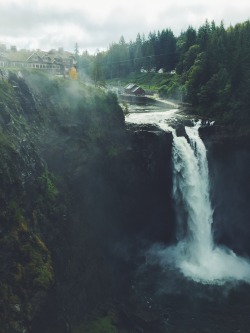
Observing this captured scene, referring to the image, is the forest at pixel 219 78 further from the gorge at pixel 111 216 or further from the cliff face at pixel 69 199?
the cliff face at pixel 69 199

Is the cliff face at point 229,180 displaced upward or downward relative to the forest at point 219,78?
downward

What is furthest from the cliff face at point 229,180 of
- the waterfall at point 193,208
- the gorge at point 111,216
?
the waterfall at point 193,208

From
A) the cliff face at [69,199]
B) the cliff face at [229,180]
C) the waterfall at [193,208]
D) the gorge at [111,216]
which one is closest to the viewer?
the cliff face at [69,199]

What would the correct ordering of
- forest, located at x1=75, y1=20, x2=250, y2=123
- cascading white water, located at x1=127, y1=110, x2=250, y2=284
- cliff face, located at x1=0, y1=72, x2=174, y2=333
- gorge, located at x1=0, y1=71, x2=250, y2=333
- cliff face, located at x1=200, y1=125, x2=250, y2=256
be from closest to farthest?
cliff face, located at x1=0, y1=72, x2=174, y2=333
gorge, located at x1=0, y1=71, x2=250, y2=333
cascading white water, located at x1=127, y1=110, x2=250, y2=284
cliff face, located at x1=200, y1=125, x2=250, y2=256
forest, located at x1=75, y1=20, x2=250, y2=123

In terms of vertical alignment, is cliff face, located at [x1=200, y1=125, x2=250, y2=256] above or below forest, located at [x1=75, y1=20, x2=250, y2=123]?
below

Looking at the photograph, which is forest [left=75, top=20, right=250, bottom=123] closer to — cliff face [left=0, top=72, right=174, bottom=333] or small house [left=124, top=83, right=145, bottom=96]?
small house [left=124, top=83, right=145, bottom=96]

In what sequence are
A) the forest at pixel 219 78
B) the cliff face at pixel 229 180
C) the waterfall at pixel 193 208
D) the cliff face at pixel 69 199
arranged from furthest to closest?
the forest at pixel 219 78
the cliff face at pixel 229 180
the waterfall at pixel 193 208
the cliff face at pixel 69 199

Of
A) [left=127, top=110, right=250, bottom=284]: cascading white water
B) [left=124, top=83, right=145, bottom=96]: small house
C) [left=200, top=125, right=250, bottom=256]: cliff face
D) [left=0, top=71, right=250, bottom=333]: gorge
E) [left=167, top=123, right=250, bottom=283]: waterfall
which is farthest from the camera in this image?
[left=124, top=83, right=145, bottom=96]: small house

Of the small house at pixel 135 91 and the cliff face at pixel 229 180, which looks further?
the small house at pixel 135 91

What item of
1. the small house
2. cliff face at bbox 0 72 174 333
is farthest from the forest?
cliff face at bbox 0 72 174 333
